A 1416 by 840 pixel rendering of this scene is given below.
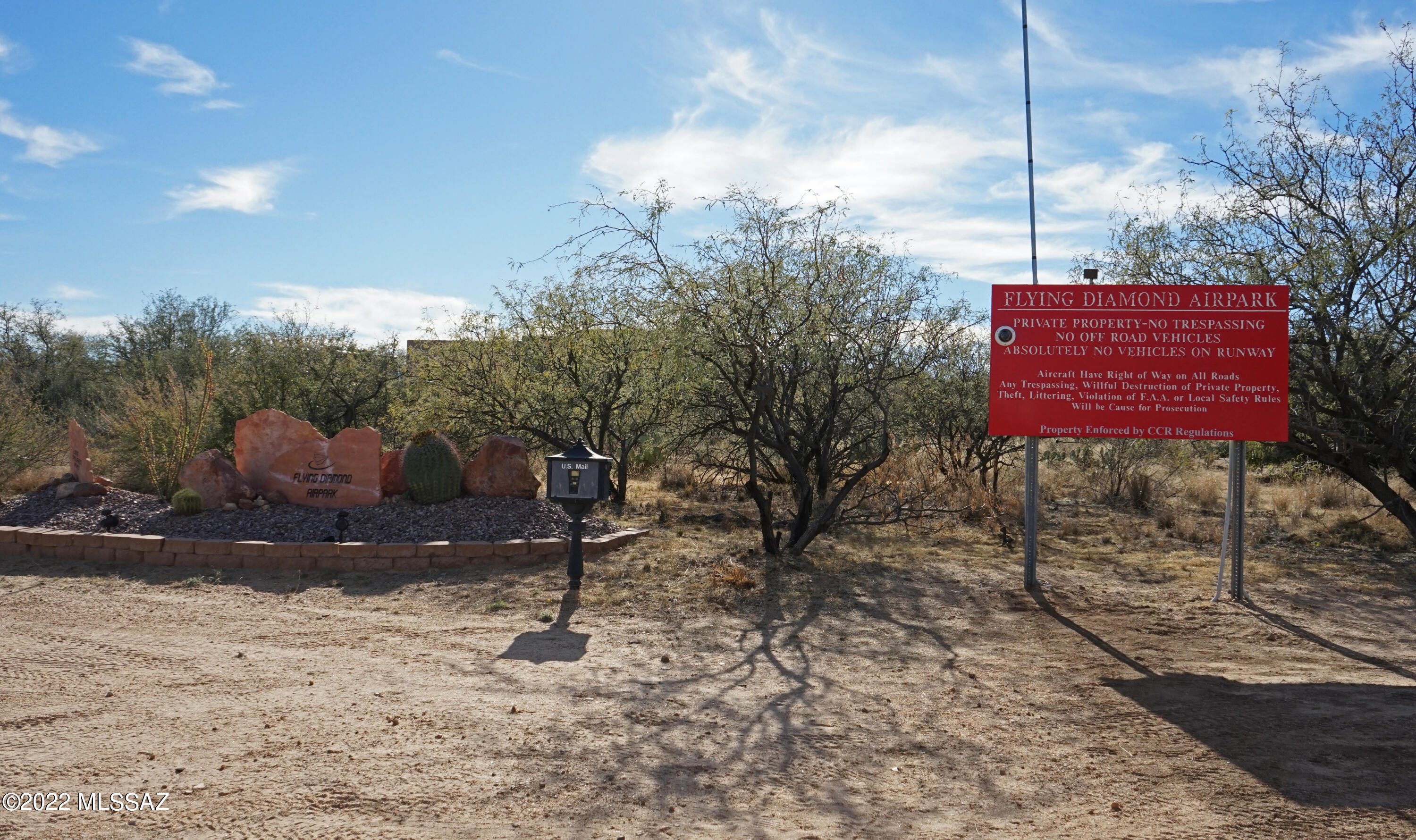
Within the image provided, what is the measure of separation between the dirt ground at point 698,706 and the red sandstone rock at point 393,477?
7.71 ft

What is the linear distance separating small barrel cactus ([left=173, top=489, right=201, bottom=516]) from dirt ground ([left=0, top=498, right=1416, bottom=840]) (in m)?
1.34

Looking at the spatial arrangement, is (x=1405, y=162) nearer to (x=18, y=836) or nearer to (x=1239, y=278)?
(x=1239, y=278)

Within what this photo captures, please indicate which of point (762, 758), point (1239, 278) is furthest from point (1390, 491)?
point (762, 758)

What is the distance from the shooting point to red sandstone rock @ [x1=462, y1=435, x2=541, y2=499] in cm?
1145

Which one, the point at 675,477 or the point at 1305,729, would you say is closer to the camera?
the point at 1305,729

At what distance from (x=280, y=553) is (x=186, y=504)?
197cm

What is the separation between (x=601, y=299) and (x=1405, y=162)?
9.82 m

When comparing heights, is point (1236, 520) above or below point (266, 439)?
below

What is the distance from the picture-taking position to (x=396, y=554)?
941 centimetres

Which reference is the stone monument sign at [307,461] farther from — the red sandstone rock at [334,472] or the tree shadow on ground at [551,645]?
the tree shadow on ground at [551,645]

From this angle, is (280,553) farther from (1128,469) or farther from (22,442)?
(1128,469)

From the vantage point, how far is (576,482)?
27.6ft

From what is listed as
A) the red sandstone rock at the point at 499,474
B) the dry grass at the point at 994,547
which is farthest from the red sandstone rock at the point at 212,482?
the dry grass at the point at 994,547

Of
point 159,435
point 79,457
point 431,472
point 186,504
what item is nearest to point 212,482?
point 186,504
